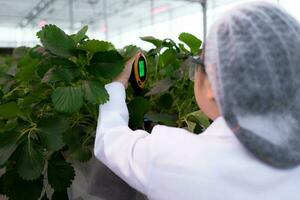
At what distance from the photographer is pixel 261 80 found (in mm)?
575

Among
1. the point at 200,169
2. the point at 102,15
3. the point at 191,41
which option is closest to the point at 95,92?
the point at 200,169

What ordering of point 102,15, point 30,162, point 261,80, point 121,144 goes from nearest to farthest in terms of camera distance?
1. point 261,80
2. point 121,144
3. point 30,162
4. point 102,15

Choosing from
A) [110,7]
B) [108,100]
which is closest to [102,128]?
[108,100]

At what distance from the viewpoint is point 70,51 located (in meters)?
0.81

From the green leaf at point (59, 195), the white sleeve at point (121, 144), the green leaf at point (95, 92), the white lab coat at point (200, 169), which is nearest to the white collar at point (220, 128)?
the white lab coat at point (200, 169)

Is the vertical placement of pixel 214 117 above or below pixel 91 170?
above

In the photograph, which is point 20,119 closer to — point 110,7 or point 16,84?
point 16,84

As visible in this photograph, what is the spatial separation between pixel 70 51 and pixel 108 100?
0.46 feet

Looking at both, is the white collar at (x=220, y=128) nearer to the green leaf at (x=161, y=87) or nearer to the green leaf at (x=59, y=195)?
the green leaf at (x=161, y=87)

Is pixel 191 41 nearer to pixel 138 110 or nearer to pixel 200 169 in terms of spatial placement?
pixel 138 110

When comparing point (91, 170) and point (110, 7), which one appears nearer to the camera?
point (91, 170)

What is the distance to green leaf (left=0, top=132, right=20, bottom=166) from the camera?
81 cm

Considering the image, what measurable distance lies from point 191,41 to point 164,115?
0.23 m

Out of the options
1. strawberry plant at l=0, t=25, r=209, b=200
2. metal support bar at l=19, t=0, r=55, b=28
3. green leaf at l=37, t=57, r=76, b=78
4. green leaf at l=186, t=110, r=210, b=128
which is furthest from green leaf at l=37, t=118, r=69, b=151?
metal support bar at l=19, t=0, r=55, b=28
